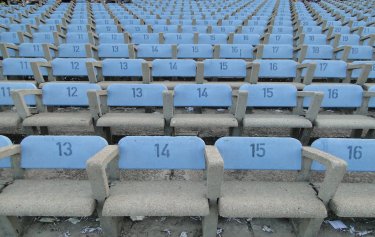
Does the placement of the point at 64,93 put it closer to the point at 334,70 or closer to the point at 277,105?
the point at 277,105


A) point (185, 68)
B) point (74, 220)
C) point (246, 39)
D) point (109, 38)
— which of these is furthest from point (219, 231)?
point (109, 38)

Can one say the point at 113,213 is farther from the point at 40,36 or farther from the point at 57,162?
the point at 40,36

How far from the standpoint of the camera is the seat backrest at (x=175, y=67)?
3926mm

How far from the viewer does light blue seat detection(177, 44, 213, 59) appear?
4.78m

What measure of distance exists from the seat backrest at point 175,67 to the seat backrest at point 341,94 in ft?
5.06

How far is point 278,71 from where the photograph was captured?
396cm

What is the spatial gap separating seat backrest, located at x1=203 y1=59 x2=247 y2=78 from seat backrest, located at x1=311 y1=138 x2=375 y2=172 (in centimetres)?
211

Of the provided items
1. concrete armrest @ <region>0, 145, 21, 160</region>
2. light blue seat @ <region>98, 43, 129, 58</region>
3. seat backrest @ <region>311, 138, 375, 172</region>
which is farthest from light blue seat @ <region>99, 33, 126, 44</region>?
seat backrest @ <region>311, 138, 375, 172</region>

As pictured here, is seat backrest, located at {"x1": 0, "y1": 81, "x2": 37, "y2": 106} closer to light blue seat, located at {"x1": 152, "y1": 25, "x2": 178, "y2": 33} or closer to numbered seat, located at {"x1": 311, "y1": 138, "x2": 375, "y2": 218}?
numbered seat, located at {"x1": 311, "y1": 138, "x2": 375, "y2": 218}

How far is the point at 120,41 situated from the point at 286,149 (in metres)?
4.48

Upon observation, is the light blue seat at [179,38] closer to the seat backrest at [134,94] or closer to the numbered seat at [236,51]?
the numbered seat at [236,51]

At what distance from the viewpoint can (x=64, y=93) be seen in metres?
3.14

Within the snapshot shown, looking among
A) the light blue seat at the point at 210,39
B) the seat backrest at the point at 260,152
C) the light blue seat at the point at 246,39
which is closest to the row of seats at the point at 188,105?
the seat backrest at the point at 260,152

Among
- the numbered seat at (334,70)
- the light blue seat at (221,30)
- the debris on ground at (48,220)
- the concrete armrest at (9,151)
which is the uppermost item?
the light blue seat at (221,30)
